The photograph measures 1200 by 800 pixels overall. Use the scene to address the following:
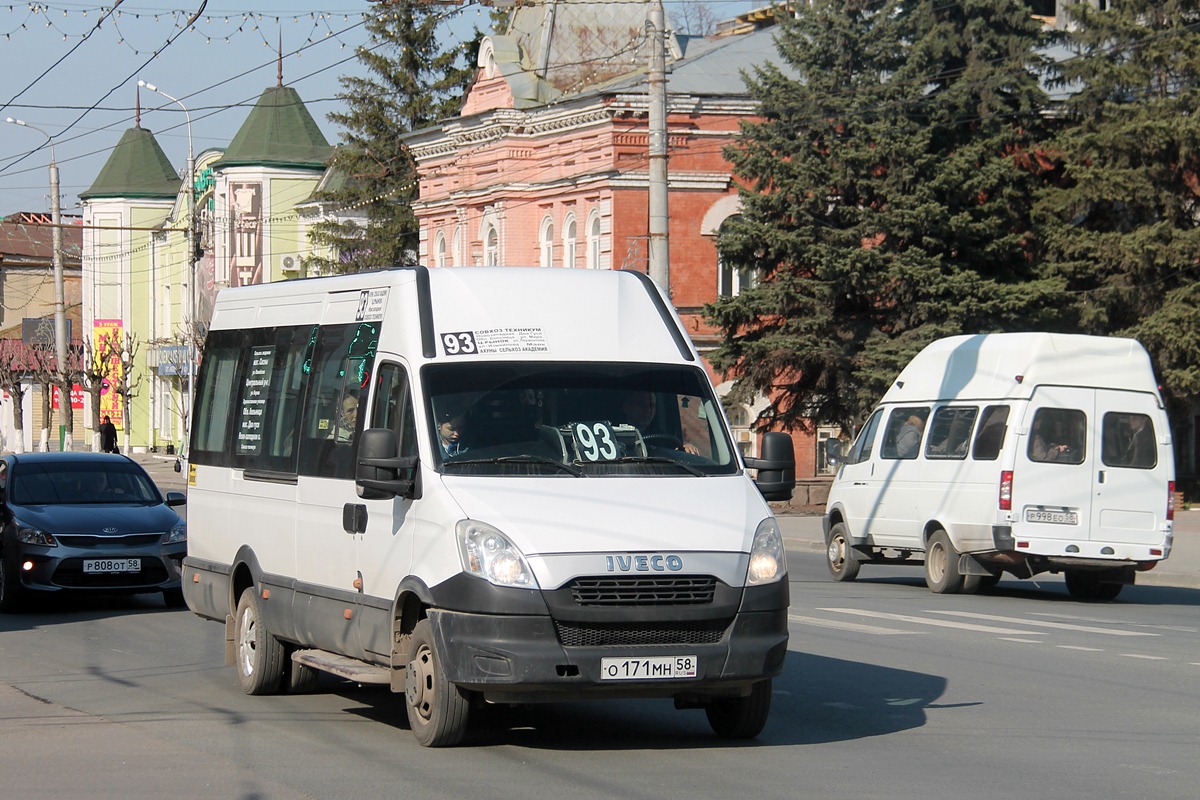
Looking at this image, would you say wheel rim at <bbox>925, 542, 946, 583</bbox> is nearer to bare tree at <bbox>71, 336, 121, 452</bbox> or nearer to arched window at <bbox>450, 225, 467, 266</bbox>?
arched window at <bbox>450, 225, 467, 266</bbox>

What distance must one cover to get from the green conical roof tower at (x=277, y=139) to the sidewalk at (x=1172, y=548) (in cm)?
4123

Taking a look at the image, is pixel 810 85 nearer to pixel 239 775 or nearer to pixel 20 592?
pixel 20 592

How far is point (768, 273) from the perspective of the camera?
37438 millimetres

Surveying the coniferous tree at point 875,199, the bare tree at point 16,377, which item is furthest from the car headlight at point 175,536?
the bare tree at point 16,377

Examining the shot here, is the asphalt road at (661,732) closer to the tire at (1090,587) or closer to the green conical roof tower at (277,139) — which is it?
the tire at (1090,587)

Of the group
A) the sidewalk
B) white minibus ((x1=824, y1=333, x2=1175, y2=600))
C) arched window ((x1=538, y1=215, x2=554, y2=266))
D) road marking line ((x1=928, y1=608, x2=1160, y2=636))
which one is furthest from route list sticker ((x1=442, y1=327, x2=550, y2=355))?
arched window ((x1=538, y1=215, x2=554, y2=266))

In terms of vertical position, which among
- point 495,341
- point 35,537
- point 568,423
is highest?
point 495,341

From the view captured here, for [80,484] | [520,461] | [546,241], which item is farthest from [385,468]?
[546,241]

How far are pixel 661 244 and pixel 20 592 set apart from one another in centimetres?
1099

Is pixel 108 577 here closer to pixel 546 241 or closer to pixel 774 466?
pixel 774 466

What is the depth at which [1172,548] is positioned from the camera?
2605cm

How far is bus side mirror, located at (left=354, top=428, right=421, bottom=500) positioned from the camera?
28.6 feet

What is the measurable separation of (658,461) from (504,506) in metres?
1.01

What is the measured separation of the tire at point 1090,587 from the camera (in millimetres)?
19547
